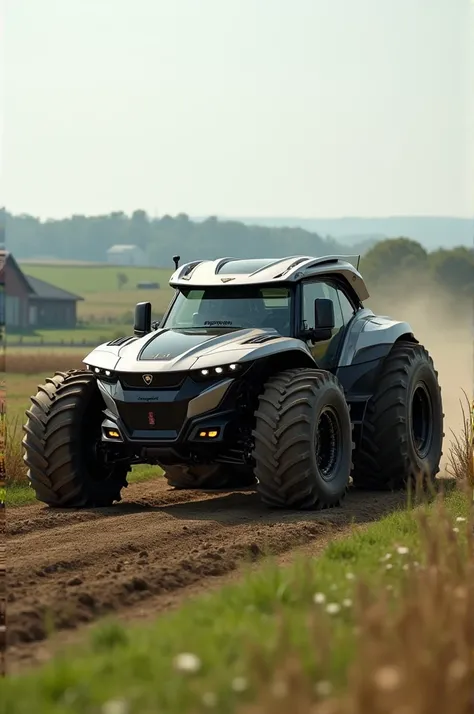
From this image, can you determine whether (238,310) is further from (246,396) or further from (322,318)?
(246,396)

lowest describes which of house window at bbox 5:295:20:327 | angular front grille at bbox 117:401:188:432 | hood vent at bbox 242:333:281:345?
house window at bbox 5:295:20:327

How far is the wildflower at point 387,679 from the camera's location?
149 inches

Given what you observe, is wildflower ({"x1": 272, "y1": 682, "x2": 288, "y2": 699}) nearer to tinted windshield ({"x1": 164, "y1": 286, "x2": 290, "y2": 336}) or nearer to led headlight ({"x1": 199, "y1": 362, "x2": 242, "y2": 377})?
led headlight ({"x1": 199, "y1": 362, "x2": 242, "y2": 377})

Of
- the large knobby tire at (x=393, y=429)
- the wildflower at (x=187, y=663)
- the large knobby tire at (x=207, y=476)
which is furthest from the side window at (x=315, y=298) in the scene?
the wildflower at (x=187, y=663)

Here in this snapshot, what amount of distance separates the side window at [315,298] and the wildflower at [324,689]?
7.39m

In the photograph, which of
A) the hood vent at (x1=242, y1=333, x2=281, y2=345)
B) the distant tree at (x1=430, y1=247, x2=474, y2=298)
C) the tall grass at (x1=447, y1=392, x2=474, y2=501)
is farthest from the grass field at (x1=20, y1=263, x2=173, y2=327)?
the hood vent at (x1=242, y1=333, x2=281, y2=345)

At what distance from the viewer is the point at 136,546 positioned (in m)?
9.06

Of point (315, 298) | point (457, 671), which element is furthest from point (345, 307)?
point (457, 671)

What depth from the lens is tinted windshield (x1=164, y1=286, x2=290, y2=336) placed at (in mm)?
11766

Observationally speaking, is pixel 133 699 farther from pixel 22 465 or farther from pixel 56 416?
pixel 22 465

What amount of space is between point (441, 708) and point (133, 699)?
1032 mm

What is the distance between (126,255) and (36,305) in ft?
29.4

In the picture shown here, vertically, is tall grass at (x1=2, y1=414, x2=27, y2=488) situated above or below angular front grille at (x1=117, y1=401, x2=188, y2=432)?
below

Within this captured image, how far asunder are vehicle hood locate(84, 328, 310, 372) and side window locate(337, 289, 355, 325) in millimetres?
1272
